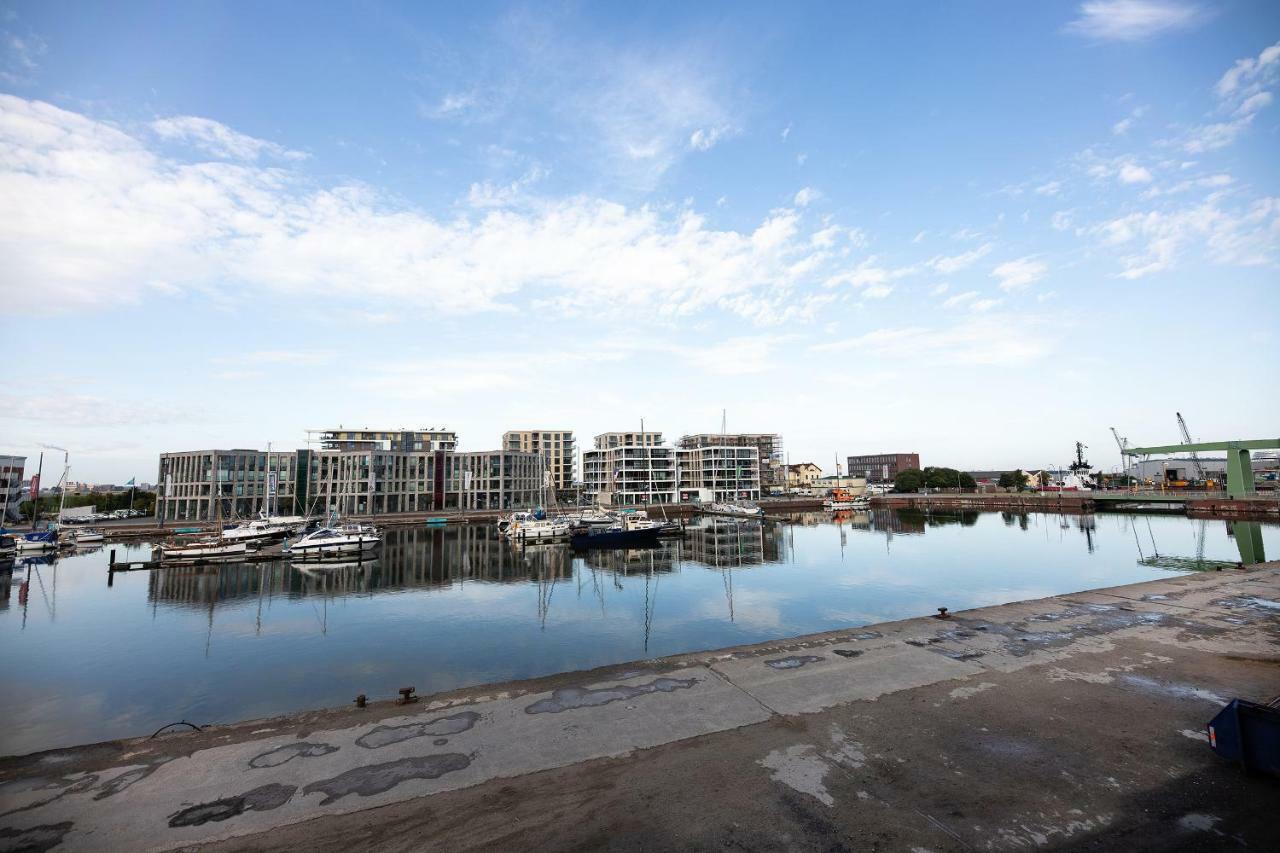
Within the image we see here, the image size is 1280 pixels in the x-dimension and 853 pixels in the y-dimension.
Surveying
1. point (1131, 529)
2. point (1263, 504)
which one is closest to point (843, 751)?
point (1131, 529)

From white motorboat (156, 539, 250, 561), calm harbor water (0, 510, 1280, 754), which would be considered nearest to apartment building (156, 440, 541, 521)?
white motorboat (156, 539, 250, 561)

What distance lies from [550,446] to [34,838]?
139503mm

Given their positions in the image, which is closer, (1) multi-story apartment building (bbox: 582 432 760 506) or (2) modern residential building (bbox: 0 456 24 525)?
(2) modern residential building (bbox: 0 456 24 525)

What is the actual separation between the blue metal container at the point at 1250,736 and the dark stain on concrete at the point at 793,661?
7.06 metres

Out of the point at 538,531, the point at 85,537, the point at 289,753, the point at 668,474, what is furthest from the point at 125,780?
the point at 668,474

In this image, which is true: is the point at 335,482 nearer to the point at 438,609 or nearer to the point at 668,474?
the point at 668,474

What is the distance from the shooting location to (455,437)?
124562 mm

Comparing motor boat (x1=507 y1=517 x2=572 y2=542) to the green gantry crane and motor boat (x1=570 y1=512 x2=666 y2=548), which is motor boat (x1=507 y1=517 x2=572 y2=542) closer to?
motor boat (x1=570 y1=512 x2=666 y2=548)

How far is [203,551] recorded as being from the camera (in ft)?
158

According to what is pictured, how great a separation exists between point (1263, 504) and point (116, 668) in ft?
359

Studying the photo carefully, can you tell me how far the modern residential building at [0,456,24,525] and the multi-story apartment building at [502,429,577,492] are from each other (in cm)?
8295

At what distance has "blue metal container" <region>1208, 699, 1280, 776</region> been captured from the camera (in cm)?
738

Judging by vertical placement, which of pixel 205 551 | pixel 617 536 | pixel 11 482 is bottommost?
pixel 617 536

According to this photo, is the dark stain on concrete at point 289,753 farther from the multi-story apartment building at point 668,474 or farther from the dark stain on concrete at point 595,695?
the multi-story apartment building at point 668,474
